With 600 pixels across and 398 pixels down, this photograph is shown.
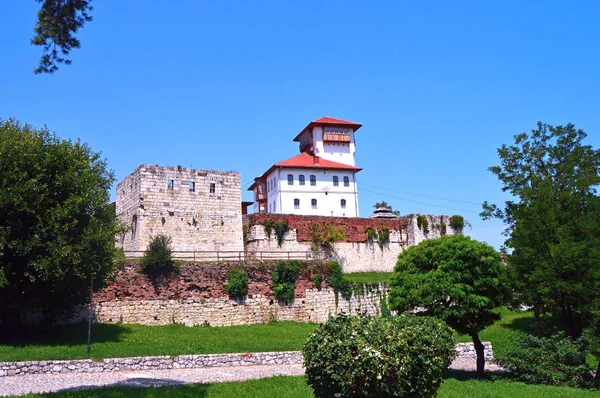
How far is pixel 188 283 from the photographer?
2894cm

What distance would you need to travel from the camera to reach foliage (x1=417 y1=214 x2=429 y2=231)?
44.9 m

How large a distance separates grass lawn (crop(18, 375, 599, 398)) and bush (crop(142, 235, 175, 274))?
13155mm

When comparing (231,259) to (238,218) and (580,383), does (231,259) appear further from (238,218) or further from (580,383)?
(580,383)

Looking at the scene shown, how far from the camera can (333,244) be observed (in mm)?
41469

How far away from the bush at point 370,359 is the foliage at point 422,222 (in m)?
34.6

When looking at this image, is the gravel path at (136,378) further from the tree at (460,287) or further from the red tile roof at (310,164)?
the red tile roof at (310,164)

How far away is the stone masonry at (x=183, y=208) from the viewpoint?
110 ft

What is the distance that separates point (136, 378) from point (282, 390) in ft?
17.7

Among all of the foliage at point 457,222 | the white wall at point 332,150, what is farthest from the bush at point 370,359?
the white wall at point 332,150

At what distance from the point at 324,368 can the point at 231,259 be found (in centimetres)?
2343

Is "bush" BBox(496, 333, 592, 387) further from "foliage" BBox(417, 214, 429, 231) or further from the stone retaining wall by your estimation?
"foliage" BBox(417, 214, 429, 231)

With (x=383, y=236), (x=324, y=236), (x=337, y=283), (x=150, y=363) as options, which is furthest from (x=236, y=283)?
(x=383, y=236)

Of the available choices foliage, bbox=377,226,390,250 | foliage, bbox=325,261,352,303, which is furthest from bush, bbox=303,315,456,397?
foliage, bbox=377,226,390,250

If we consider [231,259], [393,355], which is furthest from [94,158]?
[393,355]
